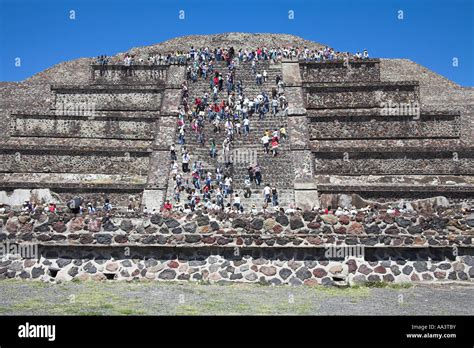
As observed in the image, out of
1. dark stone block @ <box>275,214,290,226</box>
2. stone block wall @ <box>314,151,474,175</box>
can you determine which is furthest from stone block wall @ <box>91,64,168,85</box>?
dark stone block @ <box>275,214,290,226</box>

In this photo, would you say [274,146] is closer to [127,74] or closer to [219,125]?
[219,125]

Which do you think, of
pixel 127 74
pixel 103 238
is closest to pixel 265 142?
pixel 127 74

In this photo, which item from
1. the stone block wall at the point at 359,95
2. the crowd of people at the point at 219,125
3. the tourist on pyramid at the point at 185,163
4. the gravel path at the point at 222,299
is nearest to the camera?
the gravel path at the point at 222,299

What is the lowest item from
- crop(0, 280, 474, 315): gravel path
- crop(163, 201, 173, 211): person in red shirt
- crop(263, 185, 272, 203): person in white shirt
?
crop(0, 280, 474, 315): gravel path

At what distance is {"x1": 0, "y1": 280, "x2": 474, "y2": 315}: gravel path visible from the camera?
19.5 feet

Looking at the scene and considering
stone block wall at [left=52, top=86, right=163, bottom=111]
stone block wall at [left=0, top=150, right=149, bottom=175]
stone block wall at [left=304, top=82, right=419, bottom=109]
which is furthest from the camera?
stone block wall at [left=52, top=86, right=163, bottom=111]

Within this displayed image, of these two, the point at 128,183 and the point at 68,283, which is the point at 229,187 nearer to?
the point at 128,183

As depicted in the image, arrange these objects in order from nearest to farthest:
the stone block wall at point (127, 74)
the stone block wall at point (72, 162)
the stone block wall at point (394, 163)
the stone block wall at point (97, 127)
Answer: the stone block wall at point (394, 163)
the stone block wall at point (72, 162)
the stone block wall at point (97, 127)
the stone block wall at point (127, 74)

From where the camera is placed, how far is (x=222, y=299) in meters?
6.68

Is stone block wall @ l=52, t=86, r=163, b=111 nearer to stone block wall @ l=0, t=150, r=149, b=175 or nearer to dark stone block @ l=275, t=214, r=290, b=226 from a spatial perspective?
stone block wall @ l=0, t=150, r=149, b=175

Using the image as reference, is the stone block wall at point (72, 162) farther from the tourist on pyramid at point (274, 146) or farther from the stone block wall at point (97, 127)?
the tourist on pyramid at point (274, 146)

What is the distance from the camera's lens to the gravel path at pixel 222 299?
5938 mm

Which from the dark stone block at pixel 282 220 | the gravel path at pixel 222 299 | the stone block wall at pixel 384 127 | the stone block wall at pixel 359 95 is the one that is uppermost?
the stone block wall at pixel 359 95

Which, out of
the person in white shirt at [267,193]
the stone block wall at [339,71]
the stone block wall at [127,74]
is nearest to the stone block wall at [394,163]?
the person in white shirt at [267,193]
